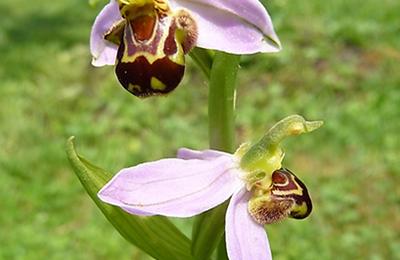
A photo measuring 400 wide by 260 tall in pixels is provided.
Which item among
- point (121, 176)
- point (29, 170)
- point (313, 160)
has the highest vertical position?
point (121, 176)

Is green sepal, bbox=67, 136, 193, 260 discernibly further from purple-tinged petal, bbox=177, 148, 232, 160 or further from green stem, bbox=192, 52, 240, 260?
purple-tinged petal, bbox=177, 148, 232, 160

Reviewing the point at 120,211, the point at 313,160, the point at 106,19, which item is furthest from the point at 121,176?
the point at 313,160

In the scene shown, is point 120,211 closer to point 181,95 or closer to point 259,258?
point 259,258

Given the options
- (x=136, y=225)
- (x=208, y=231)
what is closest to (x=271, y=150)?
(x=208, y=231)

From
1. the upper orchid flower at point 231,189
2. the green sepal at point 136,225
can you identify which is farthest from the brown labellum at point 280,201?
the green sepal at point 136,225

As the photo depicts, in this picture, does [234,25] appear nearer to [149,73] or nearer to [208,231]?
[149,73]

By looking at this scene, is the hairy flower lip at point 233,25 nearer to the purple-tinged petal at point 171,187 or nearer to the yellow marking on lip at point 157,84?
the yellow marking on lip at point 157,84

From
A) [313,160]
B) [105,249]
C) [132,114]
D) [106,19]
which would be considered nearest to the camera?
[106,19]
